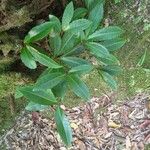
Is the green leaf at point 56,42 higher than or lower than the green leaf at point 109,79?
higher

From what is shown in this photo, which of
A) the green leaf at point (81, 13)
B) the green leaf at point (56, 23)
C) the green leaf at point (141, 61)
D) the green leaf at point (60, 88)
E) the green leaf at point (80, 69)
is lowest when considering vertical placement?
the green leaf at point (141, 61)

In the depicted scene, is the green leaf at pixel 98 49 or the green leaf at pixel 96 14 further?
the green leaf at pixel 96 14

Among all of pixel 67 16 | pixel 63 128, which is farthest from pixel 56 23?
pixel 63 128

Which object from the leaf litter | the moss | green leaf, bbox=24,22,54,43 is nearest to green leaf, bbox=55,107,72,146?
green leaf, bbox=24,22,54,43

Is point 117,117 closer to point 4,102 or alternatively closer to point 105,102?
point 105,102

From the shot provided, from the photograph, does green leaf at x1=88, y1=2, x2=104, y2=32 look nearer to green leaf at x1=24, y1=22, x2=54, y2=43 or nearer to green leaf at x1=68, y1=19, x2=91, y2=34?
green leaf at x1=68, y1=19, x2=91, y2=34

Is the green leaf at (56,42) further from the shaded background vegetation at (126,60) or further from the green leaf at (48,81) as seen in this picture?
the shaded background vegetation at (126,60)

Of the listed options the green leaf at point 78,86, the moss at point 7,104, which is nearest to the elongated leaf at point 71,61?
the green leaf at point 78,86
